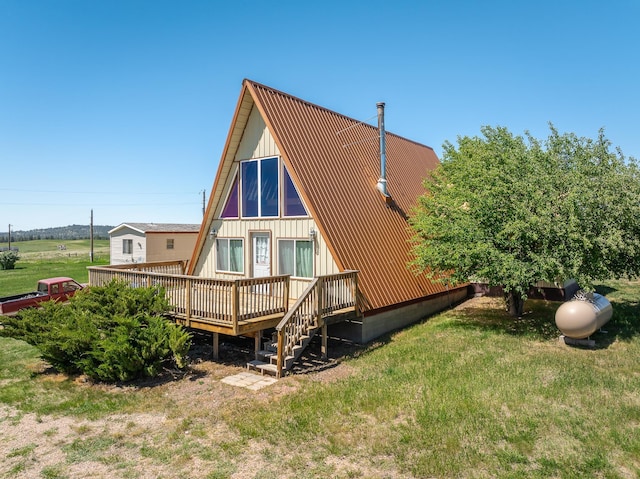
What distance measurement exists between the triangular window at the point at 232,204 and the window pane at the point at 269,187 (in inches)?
50.3

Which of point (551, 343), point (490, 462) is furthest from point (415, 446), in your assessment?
point (551, 343)

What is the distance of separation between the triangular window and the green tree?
6339 mm

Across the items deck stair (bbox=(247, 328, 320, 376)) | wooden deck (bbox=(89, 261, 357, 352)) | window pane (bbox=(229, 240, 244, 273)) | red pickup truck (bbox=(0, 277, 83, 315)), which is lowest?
deck stair (bbox=(247, 328, 320, 376))

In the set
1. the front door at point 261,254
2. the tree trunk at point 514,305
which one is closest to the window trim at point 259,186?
the front door at point 261,254

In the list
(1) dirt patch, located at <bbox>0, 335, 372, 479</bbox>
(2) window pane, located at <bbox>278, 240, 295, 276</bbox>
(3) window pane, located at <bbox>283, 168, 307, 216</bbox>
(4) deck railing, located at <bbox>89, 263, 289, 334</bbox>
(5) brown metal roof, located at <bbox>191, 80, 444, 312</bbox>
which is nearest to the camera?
(1) dirt patch, located at <bbox>0, 335, 372, 479</bbox>

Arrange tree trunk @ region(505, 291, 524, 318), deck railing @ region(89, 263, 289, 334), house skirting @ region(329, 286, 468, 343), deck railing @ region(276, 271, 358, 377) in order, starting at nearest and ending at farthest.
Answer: deck railing @ region(276, 271, 358, 377), deck railing @ region(89, 263, 289, 334), house skirting @ region(329, 286, 468, 343), tree trunk @ region(505, 291, 524, 318)

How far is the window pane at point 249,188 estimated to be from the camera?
44.5ft

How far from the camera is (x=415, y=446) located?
6000mm

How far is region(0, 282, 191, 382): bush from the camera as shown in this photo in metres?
8.91

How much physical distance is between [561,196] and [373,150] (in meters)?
6.85

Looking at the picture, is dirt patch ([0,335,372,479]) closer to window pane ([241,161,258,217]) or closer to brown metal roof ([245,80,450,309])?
brown metal roof ([245,80,450,309])

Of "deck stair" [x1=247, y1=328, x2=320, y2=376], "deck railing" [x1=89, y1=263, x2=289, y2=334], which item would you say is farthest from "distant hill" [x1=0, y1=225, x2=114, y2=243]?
"deck stair" [x1=247, y1=328, x2=320, y2=376]

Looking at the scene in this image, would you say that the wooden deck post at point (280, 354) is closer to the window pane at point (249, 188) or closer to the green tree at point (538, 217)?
the green tree at point (538, 217)

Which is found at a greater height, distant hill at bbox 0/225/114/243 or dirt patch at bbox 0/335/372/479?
distant hill at bbox 0/225/114/243
